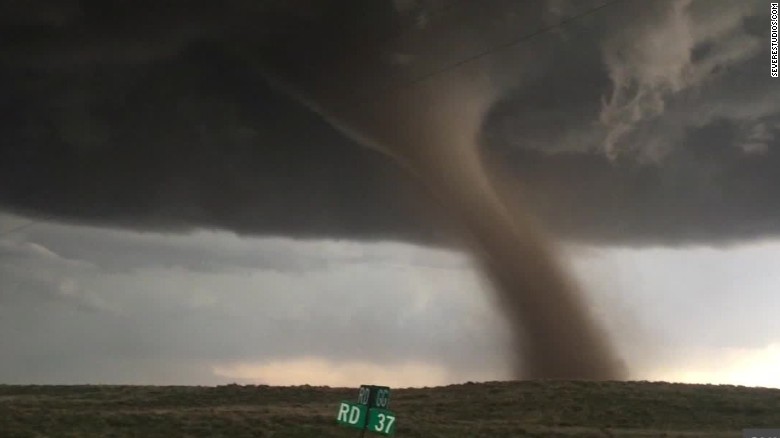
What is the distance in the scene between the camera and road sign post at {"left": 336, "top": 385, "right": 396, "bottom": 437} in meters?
12.3

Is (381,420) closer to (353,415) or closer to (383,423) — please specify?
(383,423)

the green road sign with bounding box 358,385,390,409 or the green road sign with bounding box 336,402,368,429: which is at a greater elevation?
the green road sign with bounding box 358,385,390,409

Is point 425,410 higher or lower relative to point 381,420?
higher

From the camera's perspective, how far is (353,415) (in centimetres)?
1238

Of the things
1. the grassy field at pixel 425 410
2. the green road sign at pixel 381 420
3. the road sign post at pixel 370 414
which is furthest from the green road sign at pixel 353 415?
the grassy field at pixel 425 410

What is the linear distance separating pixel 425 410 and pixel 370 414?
25104mm

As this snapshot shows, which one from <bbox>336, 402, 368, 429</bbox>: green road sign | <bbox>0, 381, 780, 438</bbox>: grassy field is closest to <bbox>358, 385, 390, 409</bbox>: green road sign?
<bbox>336, 402, 368, 429</bbox>: green road sign

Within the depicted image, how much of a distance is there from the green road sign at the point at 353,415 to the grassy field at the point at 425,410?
44.3 feet

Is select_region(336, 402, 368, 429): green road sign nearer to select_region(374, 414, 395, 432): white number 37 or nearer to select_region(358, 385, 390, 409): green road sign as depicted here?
select_region(358, 385, 390, 409): green road sign

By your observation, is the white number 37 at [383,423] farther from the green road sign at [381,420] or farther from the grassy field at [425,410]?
the grassy field at [425,410]

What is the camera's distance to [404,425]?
28016mm

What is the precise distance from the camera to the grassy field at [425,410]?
26.2 metres

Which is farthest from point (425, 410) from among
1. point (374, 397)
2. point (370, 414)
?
point (370, 414)

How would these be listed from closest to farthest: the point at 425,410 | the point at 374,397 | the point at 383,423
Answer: the point at 383,423 < the point at 374,397 < the point at 425,410
